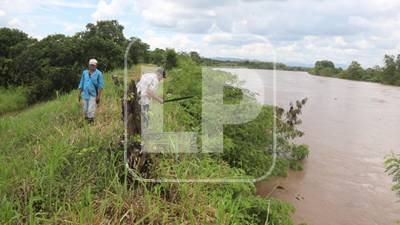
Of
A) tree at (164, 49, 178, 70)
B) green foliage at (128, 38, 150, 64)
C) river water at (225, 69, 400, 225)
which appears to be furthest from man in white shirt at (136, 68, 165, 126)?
green foliage at (128, 38, 150, 64)

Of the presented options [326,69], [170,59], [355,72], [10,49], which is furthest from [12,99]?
[326,69]

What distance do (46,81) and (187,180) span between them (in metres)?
14.7

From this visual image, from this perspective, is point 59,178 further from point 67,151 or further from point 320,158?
point 320,158

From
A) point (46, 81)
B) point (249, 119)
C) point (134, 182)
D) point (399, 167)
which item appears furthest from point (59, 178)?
point (46, 81)

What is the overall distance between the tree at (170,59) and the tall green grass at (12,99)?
10.8 m

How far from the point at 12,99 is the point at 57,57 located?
104 inches

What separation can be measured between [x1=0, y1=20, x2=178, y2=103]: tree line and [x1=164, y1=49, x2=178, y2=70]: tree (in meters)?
7.73

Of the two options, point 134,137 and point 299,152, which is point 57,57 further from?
point 134,137

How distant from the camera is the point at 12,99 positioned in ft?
55.4

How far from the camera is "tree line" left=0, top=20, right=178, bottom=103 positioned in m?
16.3

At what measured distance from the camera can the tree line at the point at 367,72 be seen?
4097 centimetres

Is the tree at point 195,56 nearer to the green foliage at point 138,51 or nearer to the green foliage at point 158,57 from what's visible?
the green foliage at point 158,57

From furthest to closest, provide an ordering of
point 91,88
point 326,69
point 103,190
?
point 326,69 < point 91,88 < point 103,190

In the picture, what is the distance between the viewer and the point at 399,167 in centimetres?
482
